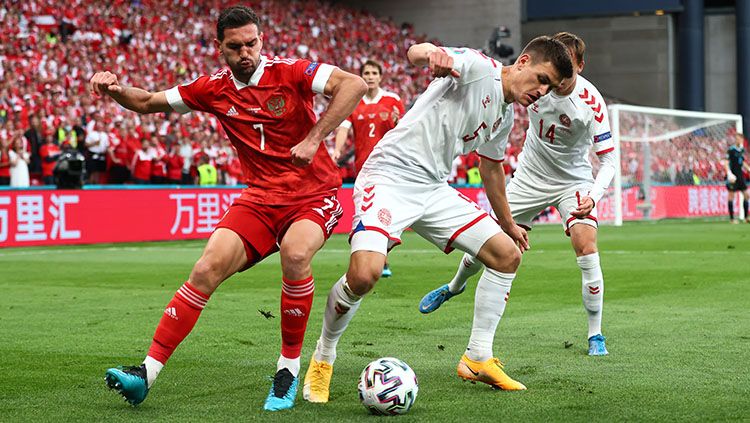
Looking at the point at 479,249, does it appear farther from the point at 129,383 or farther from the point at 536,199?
the point at 536,199

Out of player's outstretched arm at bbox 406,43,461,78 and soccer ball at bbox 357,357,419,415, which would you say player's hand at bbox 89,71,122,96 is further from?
soccer ball at bbox 357,357,419,415

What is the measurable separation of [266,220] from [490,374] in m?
1.47

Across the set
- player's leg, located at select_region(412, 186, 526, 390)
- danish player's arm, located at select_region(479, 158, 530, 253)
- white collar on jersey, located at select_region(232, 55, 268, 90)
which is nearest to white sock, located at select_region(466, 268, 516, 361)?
player's leg, located at select_region(412, 186, 526, 390)

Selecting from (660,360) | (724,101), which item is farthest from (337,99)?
(724,101)

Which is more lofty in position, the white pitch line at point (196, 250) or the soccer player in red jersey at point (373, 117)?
the soccer player in red jersey at point (373, 117)

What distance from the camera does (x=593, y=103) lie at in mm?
7770

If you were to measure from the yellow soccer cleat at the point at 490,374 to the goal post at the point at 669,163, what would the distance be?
22.2 m

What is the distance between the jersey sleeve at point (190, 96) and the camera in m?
6.00

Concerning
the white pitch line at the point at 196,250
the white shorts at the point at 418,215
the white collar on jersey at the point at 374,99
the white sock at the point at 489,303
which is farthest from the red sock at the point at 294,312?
the white pitch line at the point at 196,250

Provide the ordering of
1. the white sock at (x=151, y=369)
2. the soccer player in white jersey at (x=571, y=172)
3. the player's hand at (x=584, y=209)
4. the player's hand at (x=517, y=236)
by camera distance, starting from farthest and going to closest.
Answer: the soccer player in white jersey at (x=571, y=172) → the player's hand at (x=584, y=209) → the player's hand at (x=517, y=236) → the white sock at (x=151, y=369)

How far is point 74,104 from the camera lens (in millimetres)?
23203

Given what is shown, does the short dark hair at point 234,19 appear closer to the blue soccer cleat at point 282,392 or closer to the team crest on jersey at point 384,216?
the team crest on jersey at point 384,216

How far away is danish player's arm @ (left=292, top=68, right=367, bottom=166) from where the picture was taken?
554 cm

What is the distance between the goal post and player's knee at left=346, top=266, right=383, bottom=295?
22.6 meters
